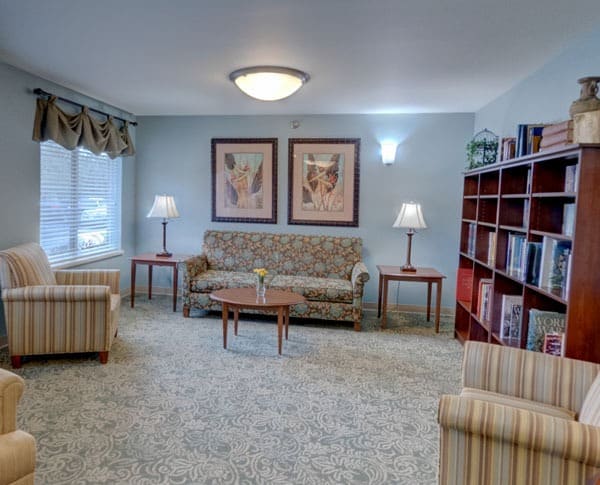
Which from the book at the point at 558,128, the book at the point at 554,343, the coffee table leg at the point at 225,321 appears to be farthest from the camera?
the coffee table leg at the point at 225,321

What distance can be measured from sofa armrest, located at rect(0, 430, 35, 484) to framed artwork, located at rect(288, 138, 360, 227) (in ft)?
13.1

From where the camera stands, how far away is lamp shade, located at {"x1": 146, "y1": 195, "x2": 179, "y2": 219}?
5066 millimetres

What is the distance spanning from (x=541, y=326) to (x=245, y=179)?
380 centimetres

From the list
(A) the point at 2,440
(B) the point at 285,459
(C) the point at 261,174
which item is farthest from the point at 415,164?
(A) the point at 2,440

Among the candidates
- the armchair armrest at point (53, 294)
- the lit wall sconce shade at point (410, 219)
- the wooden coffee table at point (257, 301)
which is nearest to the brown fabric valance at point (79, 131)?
the armchair armrest at point (53, 294)

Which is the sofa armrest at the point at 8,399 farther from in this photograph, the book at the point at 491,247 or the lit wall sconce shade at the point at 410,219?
the lit wall sconce shade at the point at 410,219

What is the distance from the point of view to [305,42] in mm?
2834

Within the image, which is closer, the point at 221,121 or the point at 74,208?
the point at 74,208

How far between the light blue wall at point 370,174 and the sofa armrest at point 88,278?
1755 millimetres

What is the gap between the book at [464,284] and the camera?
13.7ft

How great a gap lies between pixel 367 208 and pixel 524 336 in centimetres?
→ 274

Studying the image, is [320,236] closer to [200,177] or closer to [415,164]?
[415,164]

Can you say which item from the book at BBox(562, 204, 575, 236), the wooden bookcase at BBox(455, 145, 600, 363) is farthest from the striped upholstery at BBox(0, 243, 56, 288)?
the book at BBox(562, 204, 575, 236)

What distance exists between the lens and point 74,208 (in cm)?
461
